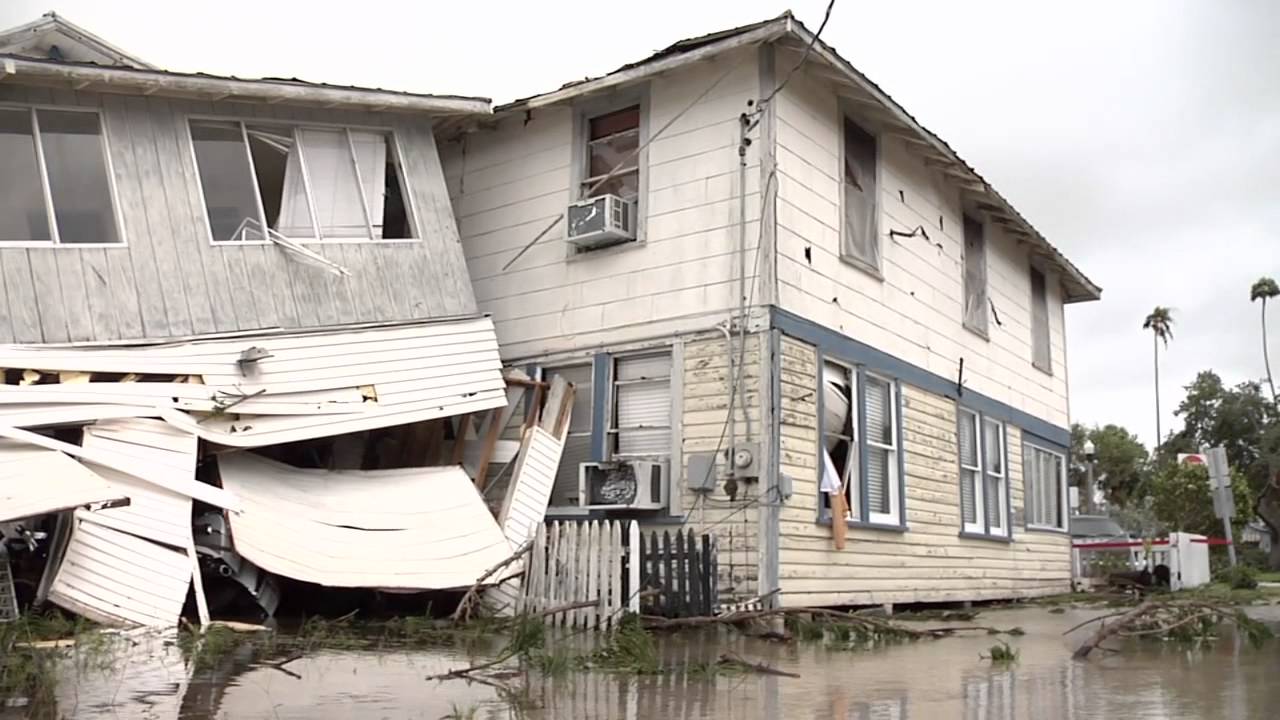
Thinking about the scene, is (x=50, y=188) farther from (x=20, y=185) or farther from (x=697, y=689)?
(x=697, y=689)

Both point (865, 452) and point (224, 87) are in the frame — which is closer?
point (224, 87)

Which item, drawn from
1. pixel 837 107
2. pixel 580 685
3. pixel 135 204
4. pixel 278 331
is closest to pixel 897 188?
pixel 837 107

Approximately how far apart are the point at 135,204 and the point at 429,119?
3662 millimetres

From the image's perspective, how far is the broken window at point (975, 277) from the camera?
17.1 metres

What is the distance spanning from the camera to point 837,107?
13578mm

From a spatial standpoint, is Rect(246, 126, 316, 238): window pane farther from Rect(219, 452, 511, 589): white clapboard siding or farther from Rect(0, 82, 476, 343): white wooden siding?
Rect(219, 452, 511, 589): white clapboard siding

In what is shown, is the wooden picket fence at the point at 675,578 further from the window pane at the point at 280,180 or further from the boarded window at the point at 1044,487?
the boarded window at the point at 1044,487

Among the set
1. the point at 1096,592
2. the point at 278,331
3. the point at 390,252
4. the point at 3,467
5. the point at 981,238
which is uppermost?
the point at 981,238

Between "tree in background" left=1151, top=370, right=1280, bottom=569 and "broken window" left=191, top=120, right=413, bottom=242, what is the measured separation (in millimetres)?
44937

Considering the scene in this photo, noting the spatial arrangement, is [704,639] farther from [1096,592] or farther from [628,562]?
[1096,592]

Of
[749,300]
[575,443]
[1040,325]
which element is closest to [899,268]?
[749,300]

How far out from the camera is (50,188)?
10.4m

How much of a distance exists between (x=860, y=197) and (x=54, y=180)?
8875 millimetres

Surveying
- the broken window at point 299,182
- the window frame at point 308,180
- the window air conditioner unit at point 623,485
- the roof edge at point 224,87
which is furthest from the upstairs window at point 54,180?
the window air conditioner unit at point 623,485
